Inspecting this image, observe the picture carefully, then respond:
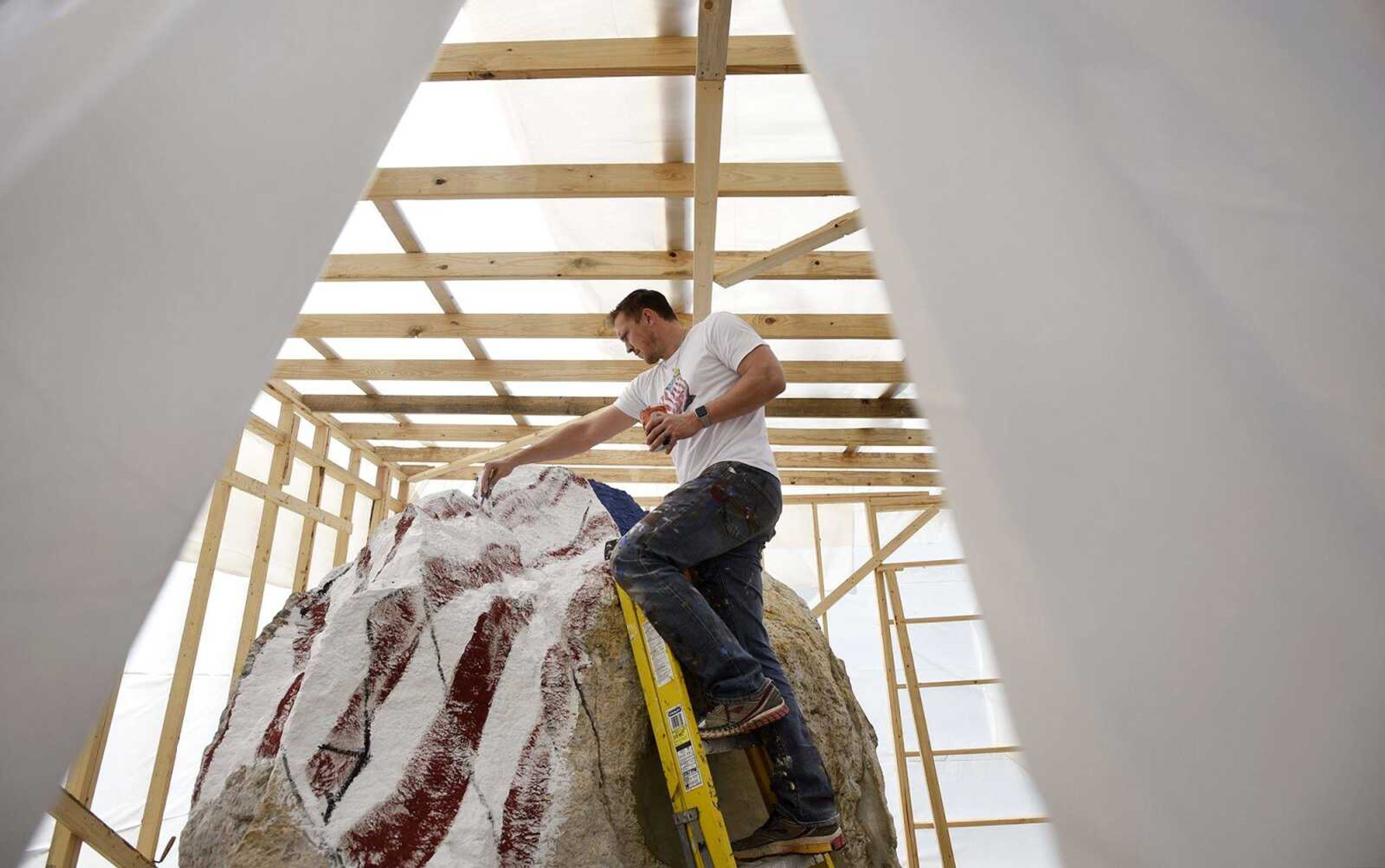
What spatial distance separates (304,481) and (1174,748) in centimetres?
620

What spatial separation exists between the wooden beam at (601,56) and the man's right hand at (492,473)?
1473mm

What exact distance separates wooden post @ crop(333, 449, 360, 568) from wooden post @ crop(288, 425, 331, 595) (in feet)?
0.73

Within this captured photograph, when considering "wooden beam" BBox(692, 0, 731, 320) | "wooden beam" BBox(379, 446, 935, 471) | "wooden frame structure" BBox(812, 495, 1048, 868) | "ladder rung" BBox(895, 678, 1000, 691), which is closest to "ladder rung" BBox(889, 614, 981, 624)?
"wooden frame structure" BBox(812, 495, 1048, 868)

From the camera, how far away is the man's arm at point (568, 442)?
2215 millimetres

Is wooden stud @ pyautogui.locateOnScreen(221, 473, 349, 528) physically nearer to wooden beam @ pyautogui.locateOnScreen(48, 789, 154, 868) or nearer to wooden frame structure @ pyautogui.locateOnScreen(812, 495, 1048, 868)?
wooden beam @ pyautogui.locateOnScreen(48, 789, 154, 868)

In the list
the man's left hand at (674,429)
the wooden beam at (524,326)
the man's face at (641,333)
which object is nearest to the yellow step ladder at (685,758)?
the man's left hand at (674,429)

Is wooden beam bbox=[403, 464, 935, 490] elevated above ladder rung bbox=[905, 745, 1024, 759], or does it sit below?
above

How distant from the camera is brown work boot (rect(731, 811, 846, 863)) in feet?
4.87

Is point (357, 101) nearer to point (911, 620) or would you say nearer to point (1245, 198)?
point (1245, 198)

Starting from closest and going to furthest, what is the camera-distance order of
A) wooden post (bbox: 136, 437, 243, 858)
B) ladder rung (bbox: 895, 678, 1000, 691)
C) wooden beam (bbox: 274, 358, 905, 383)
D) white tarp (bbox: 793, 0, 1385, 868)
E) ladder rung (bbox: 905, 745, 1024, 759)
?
white tarp (bbox: 793, 0, 1385, 868) < wooden post (bbox: 136, 437, 243, 858) < wooden beam (bbox: 274, 358, 905, 383) < ladder rung (bbox: 905, 745, 1024, 759) < ladder rung (bbox: 895, 678, 1000, 691)

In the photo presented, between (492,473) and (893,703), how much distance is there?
5.27 m

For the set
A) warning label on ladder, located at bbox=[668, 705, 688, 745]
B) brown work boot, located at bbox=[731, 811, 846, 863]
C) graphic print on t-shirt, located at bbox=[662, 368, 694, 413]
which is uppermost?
graphic print on t-shirt, located at bbox=[662, 368, 694, 413]

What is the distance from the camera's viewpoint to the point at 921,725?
6.05 metres

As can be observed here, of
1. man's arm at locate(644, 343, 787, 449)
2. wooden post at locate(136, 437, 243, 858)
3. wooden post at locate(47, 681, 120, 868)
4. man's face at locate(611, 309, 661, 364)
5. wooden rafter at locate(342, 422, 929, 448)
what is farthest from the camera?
wooden rafter at locate(342, 422, 929, 448)
